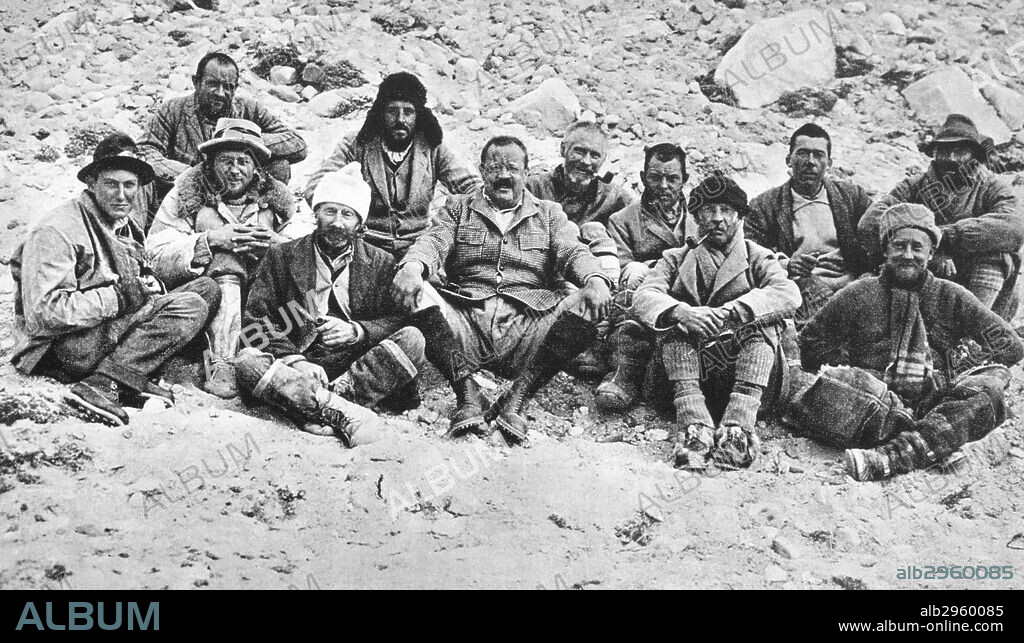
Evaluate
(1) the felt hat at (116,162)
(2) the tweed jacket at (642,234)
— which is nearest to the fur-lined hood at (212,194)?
(1) the felt hat at (116,162)

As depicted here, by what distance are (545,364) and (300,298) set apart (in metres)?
1.13

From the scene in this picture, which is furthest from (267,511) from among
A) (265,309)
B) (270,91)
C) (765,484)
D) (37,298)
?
(270,91)

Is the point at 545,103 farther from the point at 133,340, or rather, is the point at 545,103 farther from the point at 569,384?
the point at 133,340

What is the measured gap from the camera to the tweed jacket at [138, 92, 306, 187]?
5980 mm

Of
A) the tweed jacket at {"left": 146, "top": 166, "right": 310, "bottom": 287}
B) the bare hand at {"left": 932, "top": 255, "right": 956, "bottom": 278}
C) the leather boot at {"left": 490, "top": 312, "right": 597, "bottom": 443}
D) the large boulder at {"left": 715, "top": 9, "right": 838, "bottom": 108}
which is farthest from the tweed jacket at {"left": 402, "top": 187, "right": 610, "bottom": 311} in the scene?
the large boulder at {"left": 715, "top": 9, "right": 838, "bottom": 108}

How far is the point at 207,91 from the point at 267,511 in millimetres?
2391

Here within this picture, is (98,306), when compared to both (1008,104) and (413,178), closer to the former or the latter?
(413,178)

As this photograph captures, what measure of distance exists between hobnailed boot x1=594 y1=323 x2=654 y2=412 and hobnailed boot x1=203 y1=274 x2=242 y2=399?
164cm

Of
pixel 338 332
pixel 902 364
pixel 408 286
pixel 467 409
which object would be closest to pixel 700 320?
pixel 902 364

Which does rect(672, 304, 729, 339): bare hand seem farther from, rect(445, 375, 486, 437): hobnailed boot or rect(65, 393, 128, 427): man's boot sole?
rect(65, 393, 128, 427): man's boot sole

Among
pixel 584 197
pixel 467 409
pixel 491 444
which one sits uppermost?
pixel 584 197

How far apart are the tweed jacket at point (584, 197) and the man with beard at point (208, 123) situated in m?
1.21

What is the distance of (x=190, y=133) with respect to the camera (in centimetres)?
604

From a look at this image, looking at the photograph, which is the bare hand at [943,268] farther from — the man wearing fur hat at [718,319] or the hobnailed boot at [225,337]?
the hobnailed boot at [225,337]
